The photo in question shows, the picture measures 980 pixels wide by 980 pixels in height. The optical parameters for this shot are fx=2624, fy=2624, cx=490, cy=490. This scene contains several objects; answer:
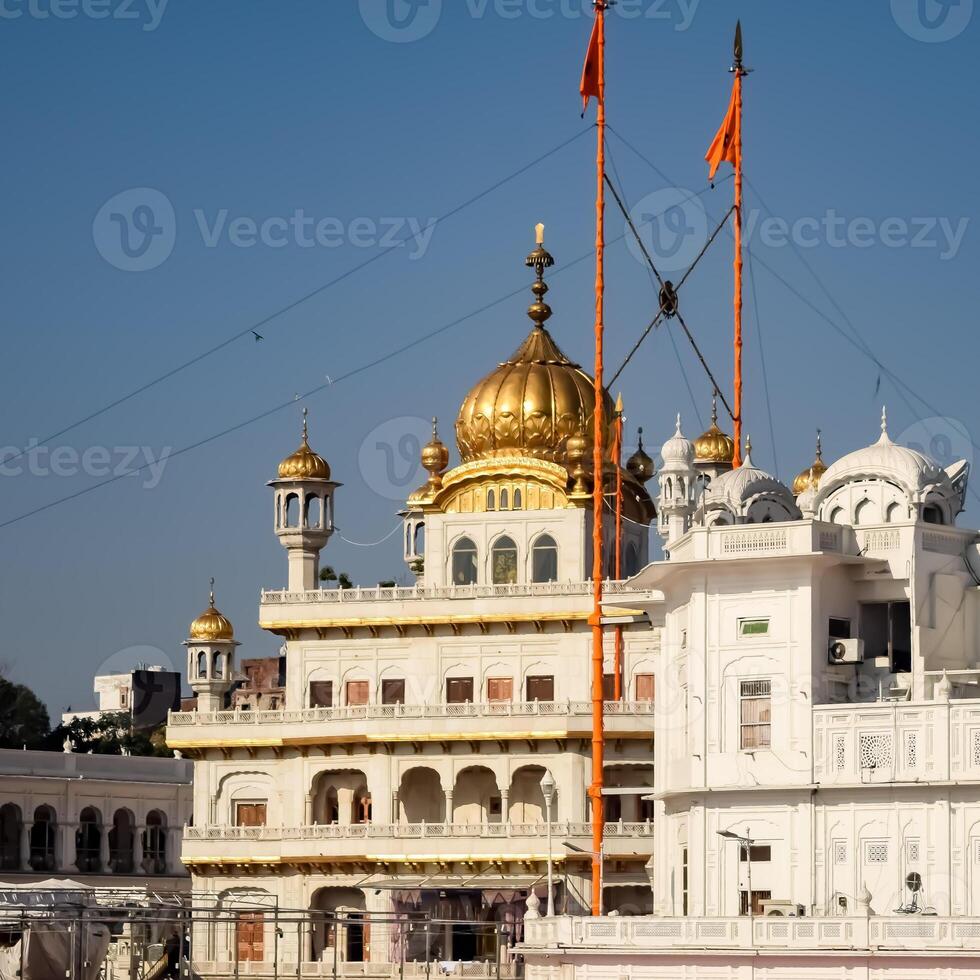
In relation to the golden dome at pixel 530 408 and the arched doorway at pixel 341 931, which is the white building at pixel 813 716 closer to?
the arched doorway at pixel 341 931

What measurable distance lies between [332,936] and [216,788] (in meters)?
6.19

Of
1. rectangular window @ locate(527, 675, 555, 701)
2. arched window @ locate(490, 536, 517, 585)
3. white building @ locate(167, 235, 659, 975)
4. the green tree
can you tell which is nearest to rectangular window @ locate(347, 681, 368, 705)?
white building @ locate(167, 235, 659, 975)

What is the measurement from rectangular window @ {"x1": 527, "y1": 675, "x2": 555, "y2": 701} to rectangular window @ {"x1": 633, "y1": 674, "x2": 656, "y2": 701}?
8.14ft

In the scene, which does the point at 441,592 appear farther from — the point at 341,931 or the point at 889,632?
the point at 889,632

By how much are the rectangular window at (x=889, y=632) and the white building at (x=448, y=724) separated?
1663 centimetres

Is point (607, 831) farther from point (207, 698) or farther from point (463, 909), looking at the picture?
point (207, 698)

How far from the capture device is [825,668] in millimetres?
55281

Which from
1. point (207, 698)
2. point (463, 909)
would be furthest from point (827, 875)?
point (207, 698)

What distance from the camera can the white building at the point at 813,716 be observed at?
5306 centimetres

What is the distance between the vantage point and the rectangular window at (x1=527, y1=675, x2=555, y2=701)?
252ft

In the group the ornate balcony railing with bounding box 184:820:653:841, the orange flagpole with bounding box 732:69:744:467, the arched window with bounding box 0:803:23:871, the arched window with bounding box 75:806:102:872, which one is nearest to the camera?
the orange flagpole with bounding box 732:69:744:467

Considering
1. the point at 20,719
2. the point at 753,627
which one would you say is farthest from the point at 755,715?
the point at 20,719

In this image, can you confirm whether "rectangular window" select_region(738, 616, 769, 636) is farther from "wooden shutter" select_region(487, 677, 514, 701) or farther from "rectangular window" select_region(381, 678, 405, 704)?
"rectangular window" select_region(381, 678, 405, 704)

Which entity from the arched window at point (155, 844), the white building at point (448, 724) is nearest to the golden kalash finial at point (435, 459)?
the white building at point (448, 724)
